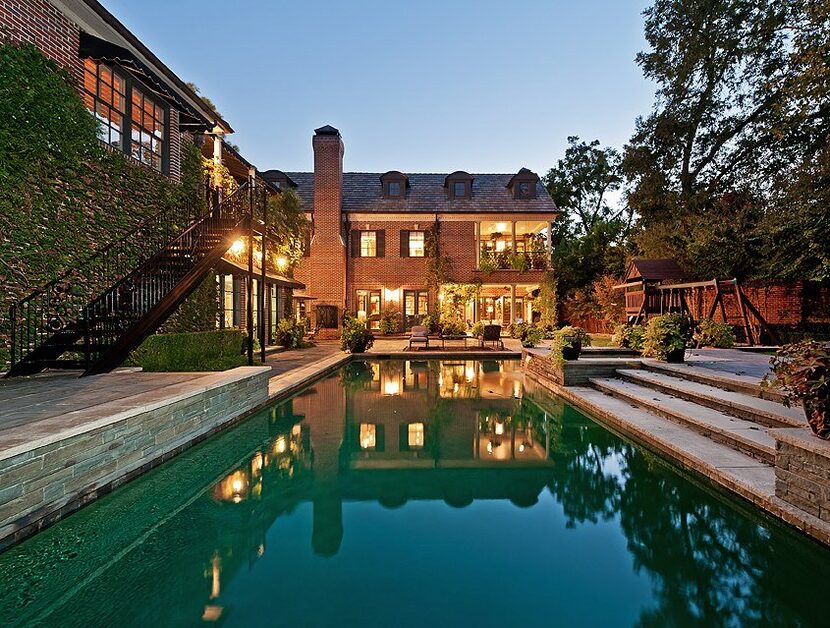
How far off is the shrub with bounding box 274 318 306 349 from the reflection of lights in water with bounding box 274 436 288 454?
36.2ft

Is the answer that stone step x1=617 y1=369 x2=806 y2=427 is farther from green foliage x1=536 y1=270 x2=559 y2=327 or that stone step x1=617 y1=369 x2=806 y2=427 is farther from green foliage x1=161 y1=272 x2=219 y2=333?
green foliage x1=536 y1=270 x2=559 y2=327

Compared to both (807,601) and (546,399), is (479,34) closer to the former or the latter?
(546,399)

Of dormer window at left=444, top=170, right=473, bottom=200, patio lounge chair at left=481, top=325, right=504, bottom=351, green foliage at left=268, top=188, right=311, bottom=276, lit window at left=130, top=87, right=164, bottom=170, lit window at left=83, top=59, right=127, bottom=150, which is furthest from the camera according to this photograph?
dormer window at left=444, top=170, right=473, bottom=200

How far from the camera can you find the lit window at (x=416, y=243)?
23391mm

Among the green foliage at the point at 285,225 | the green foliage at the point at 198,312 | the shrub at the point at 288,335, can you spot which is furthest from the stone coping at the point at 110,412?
the shrub at the point at 288,335

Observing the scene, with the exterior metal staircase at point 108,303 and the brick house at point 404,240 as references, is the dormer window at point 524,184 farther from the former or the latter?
the exterior metal staircase at point 108,303

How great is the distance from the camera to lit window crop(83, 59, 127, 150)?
27.3 feet

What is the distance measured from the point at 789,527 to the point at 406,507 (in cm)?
301

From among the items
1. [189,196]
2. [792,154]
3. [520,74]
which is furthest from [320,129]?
[792,154]

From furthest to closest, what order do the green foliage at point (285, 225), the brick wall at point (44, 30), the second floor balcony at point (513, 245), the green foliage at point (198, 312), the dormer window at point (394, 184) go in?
the dormer window at point (394, 184)
the second floor balcony at point (513, 245)
the green foliage at point (285, 225)
the green foliage at point (198, 312)
the brick wall at point (44, 30)

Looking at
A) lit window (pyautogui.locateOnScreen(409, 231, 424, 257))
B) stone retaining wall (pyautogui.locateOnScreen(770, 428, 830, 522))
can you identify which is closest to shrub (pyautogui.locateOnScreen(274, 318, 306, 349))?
lit window (pyautogui.locateOnScreen(409, 231, 424, 257))

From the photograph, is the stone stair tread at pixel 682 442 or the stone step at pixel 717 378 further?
the stone step at pixel 717 378

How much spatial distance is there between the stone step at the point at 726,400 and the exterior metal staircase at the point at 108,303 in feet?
28.5

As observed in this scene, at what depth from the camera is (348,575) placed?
2.93m
